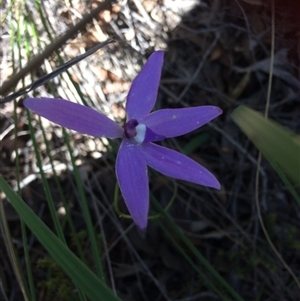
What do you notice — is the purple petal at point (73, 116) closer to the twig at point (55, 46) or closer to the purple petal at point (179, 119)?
the purple petal at point (179, 119)

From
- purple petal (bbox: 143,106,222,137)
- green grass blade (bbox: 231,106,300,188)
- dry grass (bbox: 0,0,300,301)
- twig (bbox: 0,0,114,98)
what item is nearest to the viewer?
green grass blade (bbox: 231,106,300,188)

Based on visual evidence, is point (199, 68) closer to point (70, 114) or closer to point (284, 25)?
point (284, 25)

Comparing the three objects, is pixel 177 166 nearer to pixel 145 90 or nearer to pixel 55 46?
pixel 145 90

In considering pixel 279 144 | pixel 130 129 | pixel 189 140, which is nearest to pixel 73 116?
pixel 130 129

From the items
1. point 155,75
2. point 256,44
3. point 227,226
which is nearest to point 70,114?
Result: point 155,75

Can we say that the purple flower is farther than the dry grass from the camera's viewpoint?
No

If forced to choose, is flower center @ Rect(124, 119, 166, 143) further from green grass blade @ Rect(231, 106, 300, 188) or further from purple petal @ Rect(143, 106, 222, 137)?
green grass blade @ Rect(231, 106, 300, 188)

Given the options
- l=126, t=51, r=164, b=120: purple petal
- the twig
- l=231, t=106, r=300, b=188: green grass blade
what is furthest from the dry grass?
l=231, t=106, r=300, b=188: green grass blade
